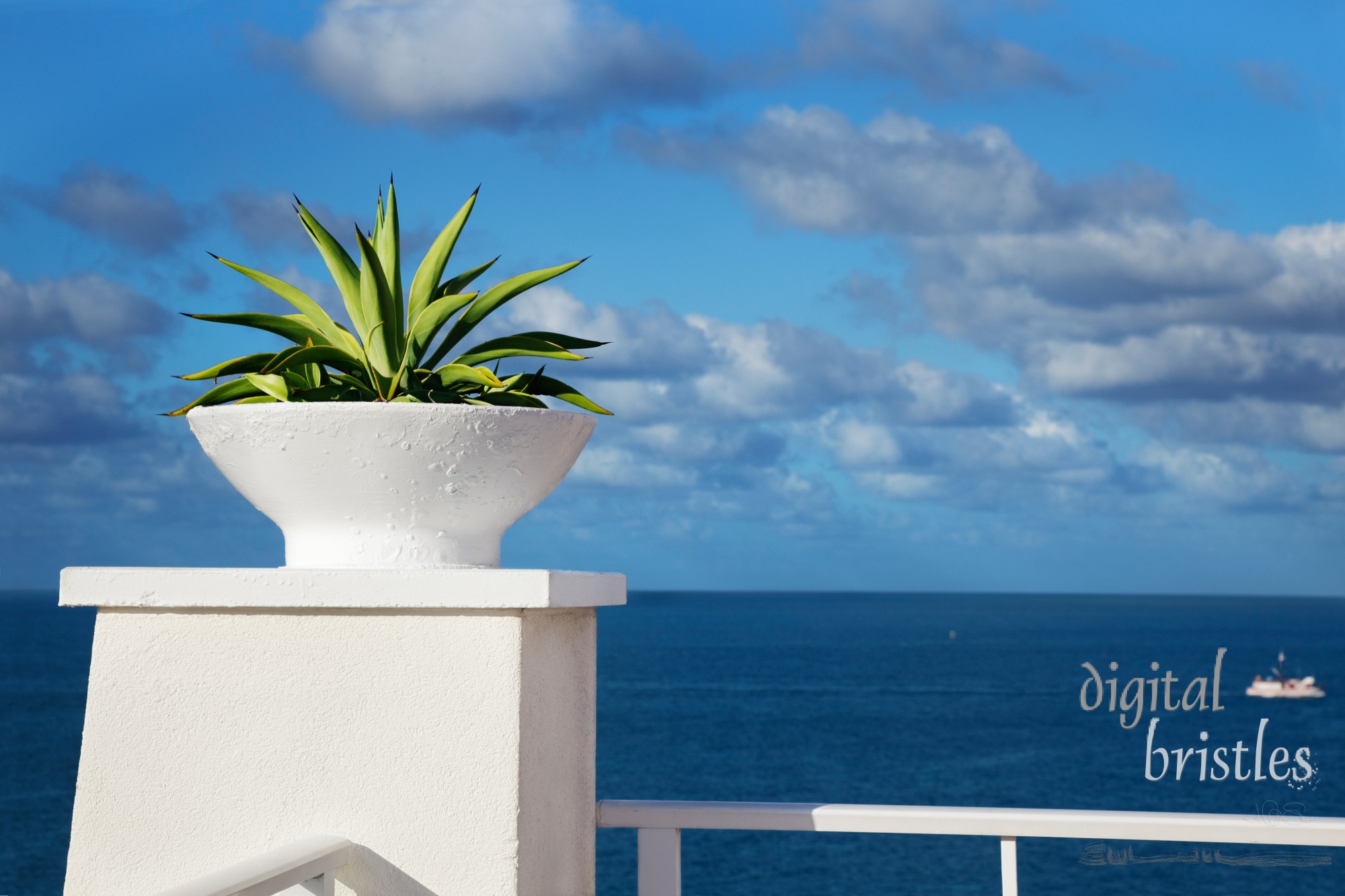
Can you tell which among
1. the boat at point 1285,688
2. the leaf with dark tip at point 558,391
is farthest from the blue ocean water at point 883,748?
the leaf with dark tip at point 558,391

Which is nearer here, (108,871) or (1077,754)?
(108,871)

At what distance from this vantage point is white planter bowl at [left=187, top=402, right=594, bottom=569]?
2012mm

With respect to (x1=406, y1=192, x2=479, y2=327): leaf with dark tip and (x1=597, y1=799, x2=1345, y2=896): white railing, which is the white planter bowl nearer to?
(x1=406, y1=192, x2=479, y2=327): leaf with dark tip

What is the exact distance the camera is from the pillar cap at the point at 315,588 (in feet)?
6.19

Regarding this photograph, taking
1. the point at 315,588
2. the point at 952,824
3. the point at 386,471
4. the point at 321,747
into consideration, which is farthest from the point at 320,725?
the point at 952,824

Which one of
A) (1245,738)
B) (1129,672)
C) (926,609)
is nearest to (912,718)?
(1245,738)

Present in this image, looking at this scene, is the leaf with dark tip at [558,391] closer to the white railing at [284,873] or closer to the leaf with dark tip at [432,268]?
the leaf with dark tip at [432,268]

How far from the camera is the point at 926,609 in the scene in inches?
7515

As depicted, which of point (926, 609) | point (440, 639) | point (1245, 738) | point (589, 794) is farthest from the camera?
point (926, 609)

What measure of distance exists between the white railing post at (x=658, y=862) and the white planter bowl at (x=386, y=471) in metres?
0.73

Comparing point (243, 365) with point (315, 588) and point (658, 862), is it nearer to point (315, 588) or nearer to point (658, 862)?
point (315, 588)

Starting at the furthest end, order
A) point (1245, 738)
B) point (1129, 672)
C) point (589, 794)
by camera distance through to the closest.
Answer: point (1129, 672) < point (1245, 738) < point (589, 794)

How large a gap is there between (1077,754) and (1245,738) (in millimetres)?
13589

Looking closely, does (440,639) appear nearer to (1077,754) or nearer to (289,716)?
(289,716)
